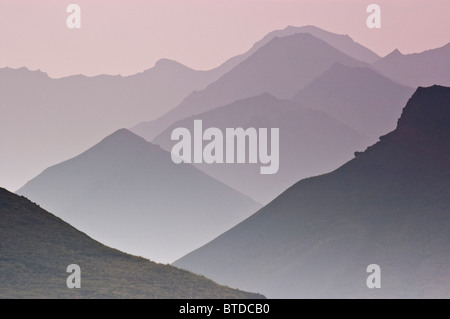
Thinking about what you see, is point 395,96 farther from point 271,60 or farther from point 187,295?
point 187,295

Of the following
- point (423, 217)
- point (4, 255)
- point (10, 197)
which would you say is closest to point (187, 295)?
point (4, 255)

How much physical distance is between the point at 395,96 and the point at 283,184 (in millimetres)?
35606

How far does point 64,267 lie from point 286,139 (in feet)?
349

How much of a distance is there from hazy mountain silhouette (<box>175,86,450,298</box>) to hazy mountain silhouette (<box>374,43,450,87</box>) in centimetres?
646

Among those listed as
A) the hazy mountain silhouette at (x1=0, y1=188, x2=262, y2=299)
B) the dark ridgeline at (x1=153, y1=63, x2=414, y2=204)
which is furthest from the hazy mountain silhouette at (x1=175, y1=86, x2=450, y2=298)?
the hazy mountain silhouette at (x1=0, y1=188, x2=262, y2=299)

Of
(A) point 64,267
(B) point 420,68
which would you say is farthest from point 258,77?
(A) point 64,267

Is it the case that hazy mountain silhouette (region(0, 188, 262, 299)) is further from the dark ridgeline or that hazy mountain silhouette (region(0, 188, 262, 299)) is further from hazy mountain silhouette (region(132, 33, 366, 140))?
hazy mountain silhouette (region(132, 33, 366, 140))

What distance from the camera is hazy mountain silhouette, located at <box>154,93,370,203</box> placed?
484ft

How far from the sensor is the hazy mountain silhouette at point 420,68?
14988 cm

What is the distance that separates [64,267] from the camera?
8306 centimetres

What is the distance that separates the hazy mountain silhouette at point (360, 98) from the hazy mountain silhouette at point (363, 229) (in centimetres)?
294

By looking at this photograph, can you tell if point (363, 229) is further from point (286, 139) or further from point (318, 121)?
point (286, 139)

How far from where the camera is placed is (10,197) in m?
97.0

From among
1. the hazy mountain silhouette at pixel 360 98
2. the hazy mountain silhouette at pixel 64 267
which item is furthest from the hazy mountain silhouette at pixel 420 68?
the hazy mountain silhouette at pixel 64 267
